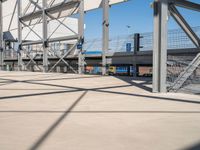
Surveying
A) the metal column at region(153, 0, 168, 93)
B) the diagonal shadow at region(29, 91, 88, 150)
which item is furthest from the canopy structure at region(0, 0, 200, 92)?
the diagonal shadow at region(29, 91, 88, 150)

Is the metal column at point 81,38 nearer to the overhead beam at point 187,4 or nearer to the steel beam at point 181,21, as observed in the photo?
the steel beam at point 181,21

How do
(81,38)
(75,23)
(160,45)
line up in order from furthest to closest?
(75,23), (81,38), (160,45)

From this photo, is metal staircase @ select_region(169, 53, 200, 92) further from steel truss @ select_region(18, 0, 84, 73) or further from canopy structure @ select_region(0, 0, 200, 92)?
steel truss @ select_region(18, 0, 84, 73)

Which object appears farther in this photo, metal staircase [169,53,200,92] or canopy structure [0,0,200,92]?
metal staircase [169,53,200,92]

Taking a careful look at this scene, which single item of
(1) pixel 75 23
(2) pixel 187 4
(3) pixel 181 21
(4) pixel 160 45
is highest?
(1) pixel 75 23

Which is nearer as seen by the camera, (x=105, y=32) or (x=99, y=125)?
(x=99, y=125)

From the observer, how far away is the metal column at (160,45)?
8.29 metres

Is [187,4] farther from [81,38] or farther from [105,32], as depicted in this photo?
[81,38]

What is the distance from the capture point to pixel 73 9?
21891mm

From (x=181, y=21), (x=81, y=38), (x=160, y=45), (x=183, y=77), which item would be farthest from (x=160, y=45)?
(x=81, y=38)

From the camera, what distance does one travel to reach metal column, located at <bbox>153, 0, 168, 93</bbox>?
829 centimetres

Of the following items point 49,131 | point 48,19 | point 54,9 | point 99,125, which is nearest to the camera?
point 49,131

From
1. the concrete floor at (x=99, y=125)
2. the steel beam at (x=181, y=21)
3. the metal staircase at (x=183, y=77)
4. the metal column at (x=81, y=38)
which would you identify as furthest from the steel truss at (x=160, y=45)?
the metal column at (x=81, y=38)

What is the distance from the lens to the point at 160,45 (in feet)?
27.4
